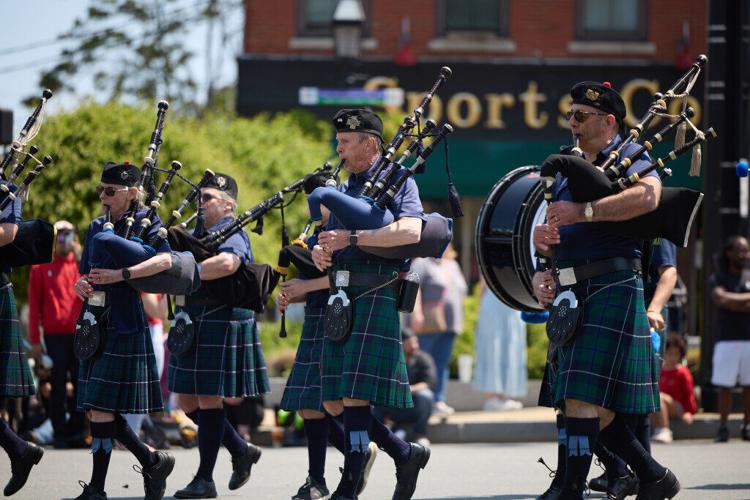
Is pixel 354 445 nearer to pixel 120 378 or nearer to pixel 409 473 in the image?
pixel 409 473

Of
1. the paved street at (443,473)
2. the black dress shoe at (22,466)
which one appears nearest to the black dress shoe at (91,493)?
the black dress shoe at (22,466)

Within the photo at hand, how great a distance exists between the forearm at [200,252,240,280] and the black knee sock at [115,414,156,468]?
37.1 inches

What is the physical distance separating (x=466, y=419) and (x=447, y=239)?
5.41 m

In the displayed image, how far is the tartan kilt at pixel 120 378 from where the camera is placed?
23.9 ft

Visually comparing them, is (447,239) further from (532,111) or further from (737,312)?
(532,111)

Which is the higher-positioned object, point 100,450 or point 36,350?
point 36,350

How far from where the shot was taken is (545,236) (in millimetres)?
6523

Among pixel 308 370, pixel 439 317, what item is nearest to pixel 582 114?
pixel 308 370

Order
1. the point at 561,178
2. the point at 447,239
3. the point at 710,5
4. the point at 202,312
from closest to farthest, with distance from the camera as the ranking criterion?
the point at 561,178, the point at 447,239, the point at 202,312, the point at 710,5

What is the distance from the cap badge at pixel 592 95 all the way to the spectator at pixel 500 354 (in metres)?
6.32

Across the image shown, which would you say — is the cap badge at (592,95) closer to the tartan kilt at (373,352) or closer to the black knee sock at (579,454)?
the tartan kilt at (373,352)

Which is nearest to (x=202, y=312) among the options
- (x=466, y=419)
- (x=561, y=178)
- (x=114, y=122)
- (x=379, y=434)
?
(x=379, y=434)

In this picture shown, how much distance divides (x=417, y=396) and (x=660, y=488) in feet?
16.3

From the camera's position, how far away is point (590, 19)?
2097 cm
